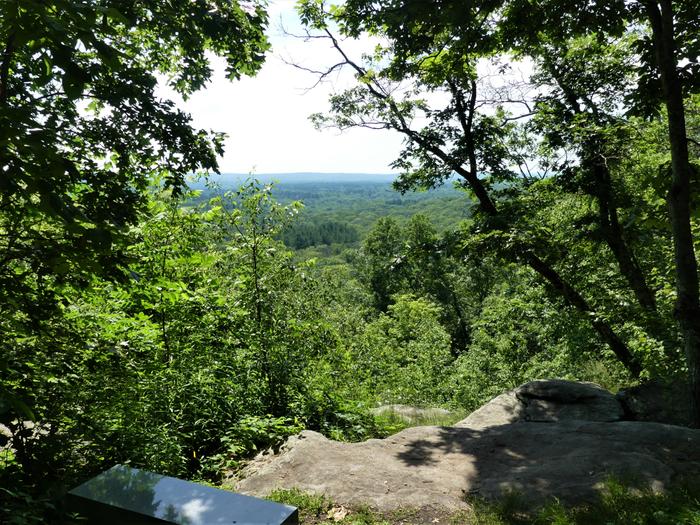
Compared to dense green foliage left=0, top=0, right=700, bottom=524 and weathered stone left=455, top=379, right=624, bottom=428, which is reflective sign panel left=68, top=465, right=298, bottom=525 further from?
weathered stone left=455, top=379, right=624, bottom=428

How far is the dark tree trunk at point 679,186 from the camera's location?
5.71 m

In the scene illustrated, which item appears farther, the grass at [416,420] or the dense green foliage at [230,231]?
the grass at [416,420]

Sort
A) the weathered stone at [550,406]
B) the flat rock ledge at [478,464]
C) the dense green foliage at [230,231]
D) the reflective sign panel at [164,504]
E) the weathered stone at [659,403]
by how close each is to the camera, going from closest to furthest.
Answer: the reflective sign panel at [164,504], the dense green foliage at [230,231], the flat rock ledge at [478,464], the weathered stone at [659,403], the weathered stone at [550,406]

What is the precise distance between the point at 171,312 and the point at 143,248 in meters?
1.12

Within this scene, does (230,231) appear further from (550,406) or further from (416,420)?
(550,406)

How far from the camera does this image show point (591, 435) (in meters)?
7.01

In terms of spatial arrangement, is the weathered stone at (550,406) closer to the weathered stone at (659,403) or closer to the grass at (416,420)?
the weathered stone at (659,403)

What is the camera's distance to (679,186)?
5.73m

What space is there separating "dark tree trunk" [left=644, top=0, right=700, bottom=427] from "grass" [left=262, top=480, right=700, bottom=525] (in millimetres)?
2060

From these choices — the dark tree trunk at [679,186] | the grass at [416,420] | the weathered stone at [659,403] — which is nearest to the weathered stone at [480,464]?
the dark tree trunk at [679,186]

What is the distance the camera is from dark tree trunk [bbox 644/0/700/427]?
18.7ft

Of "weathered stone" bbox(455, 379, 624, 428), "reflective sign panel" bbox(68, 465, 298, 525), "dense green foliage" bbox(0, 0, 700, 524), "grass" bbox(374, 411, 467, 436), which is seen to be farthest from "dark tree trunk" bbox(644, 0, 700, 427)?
"reflective sign panel" bbox(68, 465, 298, 525)

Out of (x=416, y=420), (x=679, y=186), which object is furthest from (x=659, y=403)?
(x=679, y=186)

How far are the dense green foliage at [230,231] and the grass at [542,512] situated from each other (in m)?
0.08
